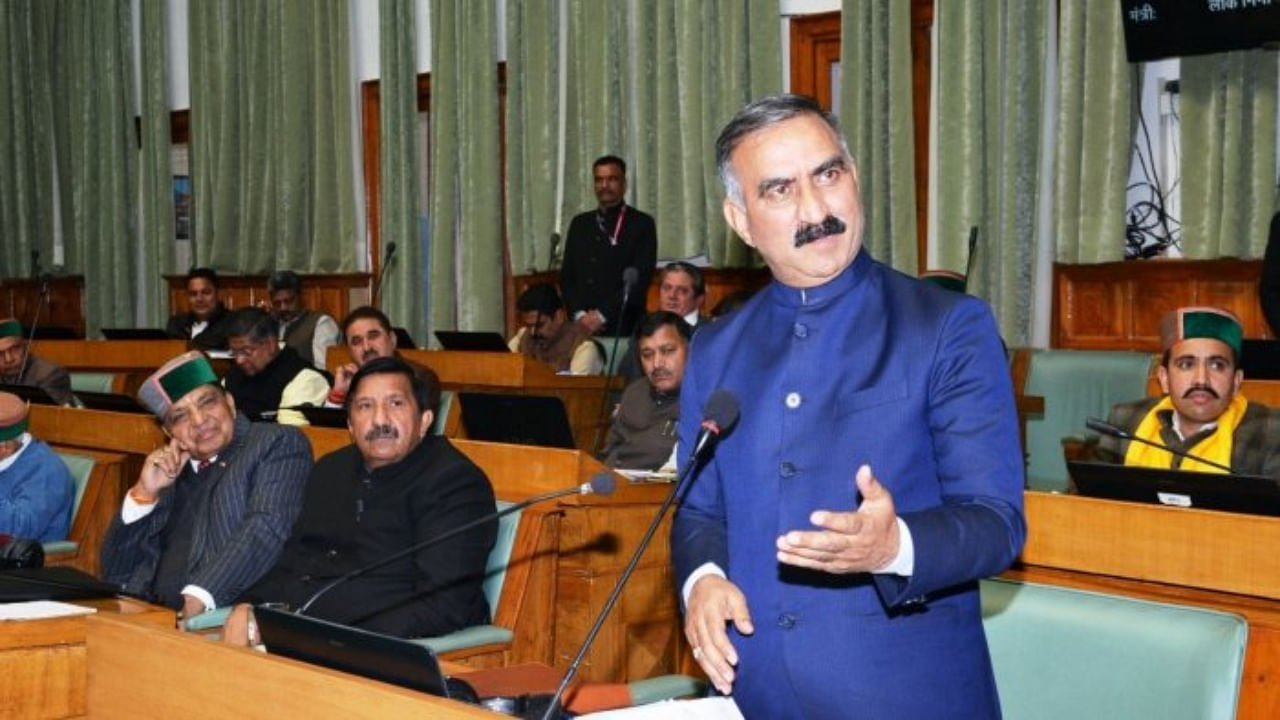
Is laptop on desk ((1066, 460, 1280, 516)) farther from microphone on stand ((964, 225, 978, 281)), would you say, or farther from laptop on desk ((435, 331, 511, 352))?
laptop on desk ((435, 331, 511, 352))

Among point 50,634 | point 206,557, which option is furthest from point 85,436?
point 50,634

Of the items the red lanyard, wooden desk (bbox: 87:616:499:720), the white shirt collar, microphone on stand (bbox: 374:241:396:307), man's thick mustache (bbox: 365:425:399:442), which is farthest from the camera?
microphone on stand (bbox: 374:241:396:307)

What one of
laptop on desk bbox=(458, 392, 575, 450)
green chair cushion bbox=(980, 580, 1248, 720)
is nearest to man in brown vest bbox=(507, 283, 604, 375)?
laptop on desk bbox=(458, 392, 575, 450)

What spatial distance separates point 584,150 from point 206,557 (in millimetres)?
5275

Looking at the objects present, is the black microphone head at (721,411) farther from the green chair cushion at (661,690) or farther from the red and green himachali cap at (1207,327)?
the red and green himachali cap at (1207,327)

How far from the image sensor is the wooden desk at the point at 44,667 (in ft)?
7.63

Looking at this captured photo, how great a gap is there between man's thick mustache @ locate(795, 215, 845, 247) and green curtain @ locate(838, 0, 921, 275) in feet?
19.0

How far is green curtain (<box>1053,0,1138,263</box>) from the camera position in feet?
22.4

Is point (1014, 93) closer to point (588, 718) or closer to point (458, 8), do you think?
A: point (458, 8)

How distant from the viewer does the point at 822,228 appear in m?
1.77

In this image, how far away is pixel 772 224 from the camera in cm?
179

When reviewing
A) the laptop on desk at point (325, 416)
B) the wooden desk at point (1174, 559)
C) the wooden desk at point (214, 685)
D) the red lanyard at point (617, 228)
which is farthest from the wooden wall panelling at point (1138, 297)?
the wooden desk at point (214, 685)

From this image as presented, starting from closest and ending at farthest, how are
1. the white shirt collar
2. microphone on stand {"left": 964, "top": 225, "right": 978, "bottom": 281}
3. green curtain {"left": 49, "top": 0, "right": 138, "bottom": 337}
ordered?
1. the white shirt collar
2. microphone on stand {"left": 964, "top": 225, "right": 978, "bottom": 281}
3. green curtain {"left": 49, "top": 0, "right": 138, "bottom": 337}

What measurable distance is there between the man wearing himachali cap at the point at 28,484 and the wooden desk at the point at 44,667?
2437 millimetres
